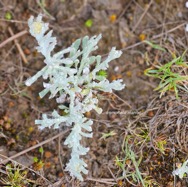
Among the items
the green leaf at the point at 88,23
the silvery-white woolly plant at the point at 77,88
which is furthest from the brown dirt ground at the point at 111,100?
the silvery-white woolly plant at the point at 77,88

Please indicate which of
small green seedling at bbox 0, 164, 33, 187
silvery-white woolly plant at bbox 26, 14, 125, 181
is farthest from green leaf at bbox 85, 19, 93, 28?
small green seedling at bbox 0, 164, 33, 187

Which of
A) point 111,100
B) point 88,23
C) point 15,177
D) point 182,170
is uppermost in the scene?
point 88,23

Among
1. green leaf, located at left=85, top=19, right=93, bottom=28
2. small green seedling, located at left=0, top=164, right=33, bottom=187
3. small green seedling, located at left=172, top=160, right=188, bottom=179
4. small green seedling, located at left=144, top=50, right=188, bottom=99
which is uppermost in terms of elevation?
green leaf, located at left=85, top=19, right=93, bottom=28

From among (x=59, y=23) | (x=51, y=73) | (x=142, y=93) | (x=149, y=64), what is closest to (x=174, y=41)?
(x=149, y=64)

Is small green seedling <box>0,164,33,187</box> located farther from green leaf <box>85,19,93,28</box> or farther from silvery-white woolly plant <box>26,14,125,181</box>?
green leaf <box>85,19,93,28</box>

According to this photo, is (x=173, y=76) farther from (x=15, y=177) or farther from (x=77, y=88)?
(x=15, y=177)

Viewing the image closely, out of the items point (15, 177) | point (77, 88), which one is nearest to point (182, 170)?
point (77, 88)

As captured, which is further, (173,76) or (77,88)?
(173,76)

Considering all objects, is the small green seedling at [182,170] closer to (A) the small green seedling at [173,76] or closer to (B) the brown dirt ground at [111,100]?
(B) the brown dirt ground at [111,100]

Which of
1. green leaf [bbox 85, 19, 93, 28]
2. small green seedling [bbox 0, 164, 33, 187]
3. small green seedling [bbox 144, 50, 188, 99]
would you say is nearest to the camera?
small green seedling [bbox 0, 164, 33, 187]
